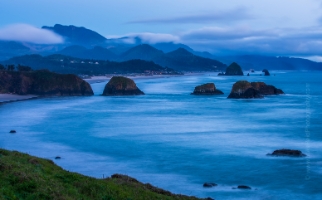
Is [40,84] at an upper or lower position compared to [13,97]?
upper

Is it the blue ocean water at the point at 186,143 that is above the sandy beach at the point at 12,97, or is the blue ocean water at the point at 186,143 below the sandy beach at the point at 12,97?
below

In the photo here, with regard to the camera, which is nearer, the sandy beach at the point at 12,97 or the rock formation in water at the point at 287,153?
the rock formation in water at the point at 287,153

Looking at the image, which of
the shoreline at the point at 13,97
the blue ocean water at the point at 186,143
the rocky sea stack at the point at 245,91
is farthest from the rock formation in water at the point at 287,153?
the shoreline at the point at 13,97

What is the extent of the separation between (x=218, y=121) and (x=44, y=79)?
46.2m

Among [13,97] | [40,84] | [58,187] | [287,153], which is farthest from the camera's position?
[40,84]

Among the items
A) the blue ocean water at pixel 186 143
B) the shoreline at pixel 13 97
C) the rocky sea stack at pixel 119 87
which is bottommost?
the blue ocean water at pixel 186 143

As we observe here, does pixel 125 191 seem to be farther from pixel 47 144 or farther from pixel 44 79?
pixel 44 79

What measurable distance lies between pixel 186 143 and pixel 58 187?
23.7m

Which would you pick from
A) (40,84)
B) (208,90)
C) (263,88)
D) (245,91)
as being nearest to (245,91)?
(245,91)

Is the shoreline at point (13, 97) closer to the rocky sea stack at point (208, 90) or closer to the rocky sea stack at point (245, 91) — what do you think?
the rocky sea stack at point (208, 90)

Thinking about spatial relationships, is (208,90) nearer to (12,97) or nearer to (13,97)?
(13,97)

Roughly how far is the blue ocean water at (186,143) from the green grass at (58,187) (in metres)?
7.17

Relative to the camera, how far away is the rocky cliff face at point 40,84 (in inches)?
3408

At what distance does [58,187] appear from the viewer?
12867 mm
